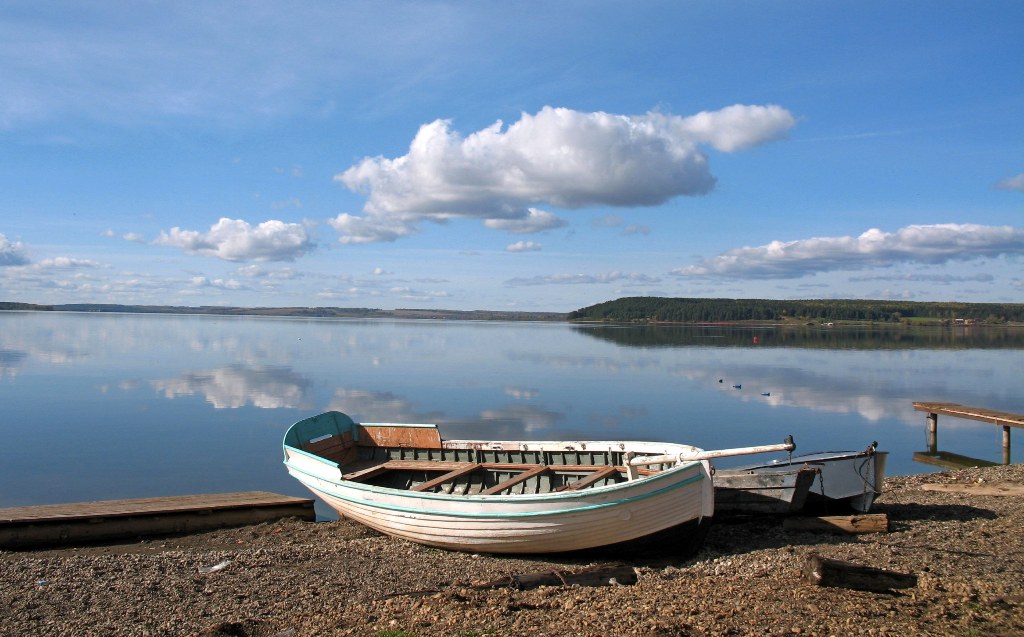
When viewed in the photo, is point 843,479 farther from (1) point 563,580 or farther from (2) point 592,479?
(1) point 563,580

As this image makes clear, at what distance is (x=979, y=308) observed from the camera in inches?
6841

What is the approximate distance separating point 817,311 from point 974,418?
530 ft

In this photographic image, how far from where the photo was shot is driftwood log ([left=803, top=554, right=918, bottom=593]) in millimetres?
7949

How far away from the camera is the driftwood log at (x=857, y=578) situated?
7949 mm

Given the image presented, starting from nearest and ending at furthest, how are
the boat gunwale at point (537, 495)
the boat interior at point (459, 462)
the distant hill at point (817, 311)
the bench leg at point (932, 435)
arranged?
the boat gunwale at point (537, 495)
the boat interior at point (459, 462)
the bench leg at point (932, 435)
the distant hill at point (817, 311)

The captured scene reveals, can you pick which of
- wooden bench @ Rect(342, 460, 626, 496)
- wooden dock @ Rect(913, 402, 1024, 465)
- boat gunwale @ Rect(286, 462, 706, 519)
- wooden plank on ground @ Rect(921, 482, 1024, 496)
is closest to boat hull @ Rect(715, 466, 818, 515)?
wooden bench @ Rect(342, 460, 626, 496)

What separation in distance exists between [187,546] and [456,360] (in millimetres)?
41873

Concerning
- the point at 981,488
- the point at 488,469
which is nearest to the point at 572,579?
the point at 488,469

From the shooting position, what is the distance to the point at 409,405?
29578 millimetres

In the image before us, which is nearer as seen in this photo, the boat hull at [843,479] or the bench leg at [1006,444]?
the boat hull at [843,479]

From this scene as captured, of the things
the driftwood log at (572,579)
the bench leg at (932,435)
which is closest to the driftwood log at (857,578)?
the driftwood log at (572,579)

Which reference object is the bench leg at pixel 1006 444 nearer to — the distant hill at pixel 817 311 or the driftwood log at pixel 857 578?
the driftwood log at pixel 857 578

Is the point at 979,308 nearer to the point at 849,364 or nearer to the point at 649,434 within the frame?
the point at 849,364

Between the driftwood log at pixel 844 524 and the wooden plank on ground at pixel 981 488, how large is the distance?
4.28 meters
